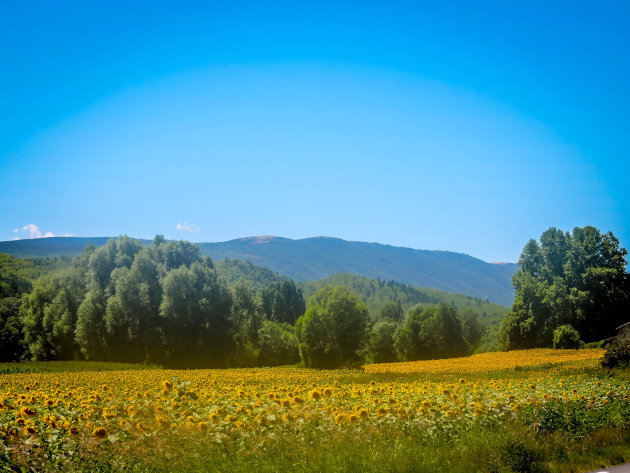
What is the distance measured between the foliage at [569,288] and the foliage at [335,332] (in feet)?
87.7

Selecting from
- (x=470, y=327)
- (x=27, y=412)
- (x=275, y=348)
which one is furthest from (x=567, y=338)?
(x=27, y=412)

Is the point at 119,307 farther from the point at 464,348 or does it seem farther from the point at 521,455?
the point at 464,348

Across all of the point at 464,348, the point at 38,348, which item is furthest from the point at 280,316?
the point at 38,348

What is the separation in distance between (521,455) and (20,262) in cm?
17178

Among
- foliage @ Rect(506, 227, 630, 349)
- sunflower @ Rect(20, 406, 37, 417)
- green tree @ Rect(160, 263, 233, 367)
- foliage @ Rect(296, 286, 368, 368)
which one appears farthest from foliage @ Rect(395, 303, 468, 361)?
sunflower @ Rect(20, 406, 37, 417)

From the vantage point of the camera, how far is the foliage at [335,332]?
50.8 metres

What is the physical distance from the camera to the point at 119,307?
4441 cm

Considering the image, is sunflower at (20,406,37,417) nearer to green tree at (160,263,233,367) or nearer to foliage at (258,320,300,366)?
green tree at (160,263,233,367)

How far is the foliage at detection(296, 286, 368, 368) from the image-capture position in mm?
50844

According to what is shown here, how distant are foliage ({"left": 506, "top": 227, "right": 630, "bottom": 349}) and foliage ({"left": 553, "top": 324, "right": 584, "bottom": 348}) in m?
6.14

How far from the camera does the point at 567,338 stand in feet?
173

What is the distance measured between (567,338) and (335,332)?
26.8 meters

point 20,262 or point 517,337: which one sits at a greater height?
point 20,262

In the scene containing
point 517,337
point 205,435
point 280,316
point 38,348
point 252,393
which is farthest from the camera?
point 280,316
